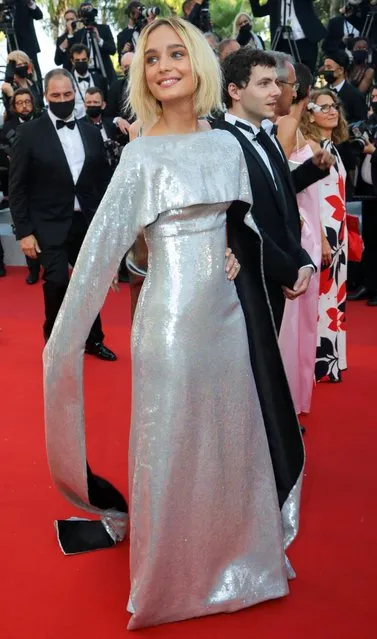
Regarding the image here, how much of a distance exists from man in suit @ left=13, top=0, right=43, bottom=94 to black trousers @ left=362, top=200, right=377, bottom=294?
5.62 meters

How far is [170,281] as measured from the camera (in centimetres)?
236

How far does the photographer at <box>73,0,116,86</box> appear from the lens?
983cm

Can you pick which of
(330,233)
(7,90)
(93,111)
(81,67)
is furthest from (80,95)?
(330,233)

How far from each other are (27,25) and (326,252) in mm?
7296

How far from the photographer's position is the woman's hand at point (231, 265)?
2457 millimetres

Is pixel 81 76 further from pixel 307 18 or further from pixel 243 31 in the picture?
pixel 307 18

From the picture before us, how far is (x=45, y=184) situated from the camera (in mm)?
5043

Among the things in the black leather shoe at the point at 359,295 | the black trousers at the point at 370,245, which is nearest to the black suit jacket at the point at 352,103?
the black trousers at the point at 370,245

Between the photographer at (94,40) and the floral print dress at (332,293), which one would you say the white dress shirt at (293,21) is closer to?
the photographer at (94,40)

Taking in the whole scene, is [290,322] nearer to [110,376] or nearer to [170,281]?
[110,376]

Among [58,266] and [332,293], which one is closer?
[332,293]

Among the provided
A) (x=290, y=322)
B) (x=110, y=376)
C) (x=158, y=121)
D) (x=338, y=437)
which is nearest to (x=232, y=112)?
(x=158, y=121)

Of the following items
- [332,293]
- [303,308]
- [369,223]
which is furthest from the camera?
[369,223]

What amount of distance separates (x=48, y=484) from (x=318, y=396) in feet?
5.28
